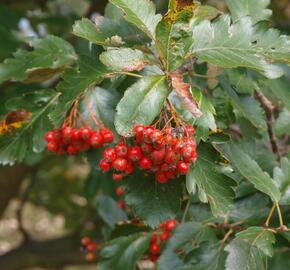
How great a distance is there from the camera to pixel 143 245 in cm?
157

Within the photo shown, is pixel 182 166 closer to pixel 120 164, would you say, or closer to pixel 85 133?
pixel 120 164

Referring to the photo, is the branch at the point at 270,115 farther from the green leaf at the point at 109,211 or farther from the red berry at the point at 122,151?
the green leaf at the point at 109,211

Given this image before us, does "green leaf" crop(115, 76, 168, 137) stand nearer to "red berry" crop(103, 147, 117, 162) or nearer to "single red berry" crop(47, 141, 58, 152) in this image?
"red berry" crop(103, 147, 117, 162)

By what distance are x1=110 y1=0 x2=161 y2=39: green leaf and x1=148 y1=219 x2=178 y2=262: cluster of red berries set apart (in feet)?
2.08

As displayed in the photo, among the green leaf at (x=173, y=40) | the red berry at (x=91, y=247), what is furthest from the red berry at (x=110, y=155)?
the red berry at (x=91, y=247)

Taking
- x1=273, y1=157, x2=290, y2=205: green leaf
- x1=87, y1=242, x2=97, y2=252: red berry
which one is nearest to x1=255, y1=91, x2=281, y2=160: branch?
x1=273, y1=157, x2=290, y2=205: green leaf

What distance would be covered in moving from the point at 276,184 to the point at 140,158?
0.43 metres

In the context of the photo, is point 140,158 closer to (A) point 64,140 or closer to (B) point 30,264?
(A) point 64,140

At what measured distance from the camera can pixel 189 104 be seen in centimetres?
107

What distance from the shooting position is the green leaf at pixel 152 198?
127cm

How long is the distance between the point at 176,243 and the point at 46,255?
189 cm

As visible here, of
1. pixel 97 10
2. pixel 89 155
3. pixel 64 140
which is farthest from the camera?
pixel 97 10

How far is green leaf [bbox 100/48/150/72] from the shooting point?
112 cm

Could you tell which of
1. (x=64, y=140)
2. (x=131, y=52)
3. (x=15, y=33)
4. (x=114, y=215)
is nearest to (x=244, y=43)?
(x=131, y=52)
